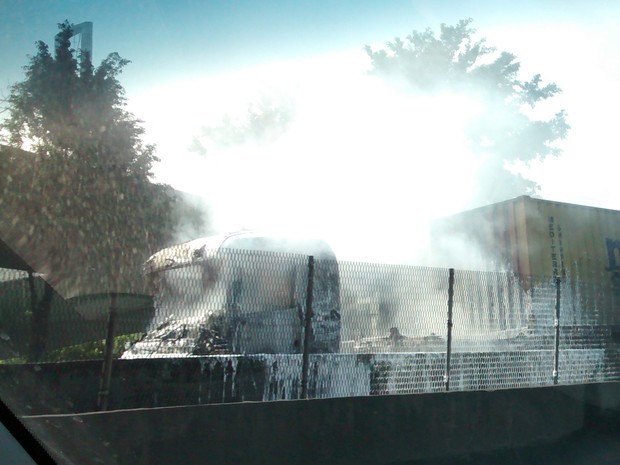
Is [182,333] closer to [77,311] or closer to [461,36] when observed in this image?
[77,311]

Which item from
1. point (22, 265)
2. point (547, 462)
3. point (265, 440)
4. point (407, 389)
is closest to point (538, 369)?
point (407, 389)

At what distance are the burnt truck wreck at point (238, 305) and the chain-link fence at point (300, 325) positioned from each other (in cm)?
1

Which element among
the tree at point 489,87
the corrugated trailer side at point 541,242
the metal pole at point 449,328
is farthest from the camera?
the tree at point 489,87

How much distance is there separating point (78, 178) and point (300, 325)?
23.3 feet

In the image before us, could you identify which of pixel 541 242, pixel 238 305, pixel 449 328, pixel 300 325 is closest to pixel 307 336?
pixel 300 325

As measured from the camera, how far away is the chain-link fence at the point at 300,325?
7.04 meters

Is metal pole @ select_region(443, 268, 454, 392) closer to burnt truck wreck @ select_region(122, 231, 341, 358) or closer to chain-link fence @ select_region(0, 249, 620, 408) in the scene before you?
chain-link fence @ select_region(0, 249, 620, 408)

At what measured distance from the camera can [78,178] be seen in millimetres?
13906

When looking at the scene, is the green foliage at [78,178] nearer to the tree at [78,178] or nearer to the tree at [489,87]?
the tree at [78,178]

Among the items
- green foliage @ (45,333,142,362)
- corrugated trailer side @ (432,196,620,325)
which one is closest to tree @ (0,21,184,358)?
green foliage @ (45,333,142,362)

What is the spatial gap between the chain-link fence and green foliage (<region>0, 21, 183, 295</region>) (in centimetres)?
194

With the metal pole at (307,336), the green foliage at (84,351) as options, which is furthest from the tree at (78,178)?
the metal pole at (307,336)

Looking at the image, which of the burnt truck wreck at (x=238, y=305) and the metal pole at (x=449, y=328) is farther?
the metal pole at (x=449, y=328)

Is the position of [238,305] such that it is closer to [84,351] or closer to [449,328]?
[84,351]
